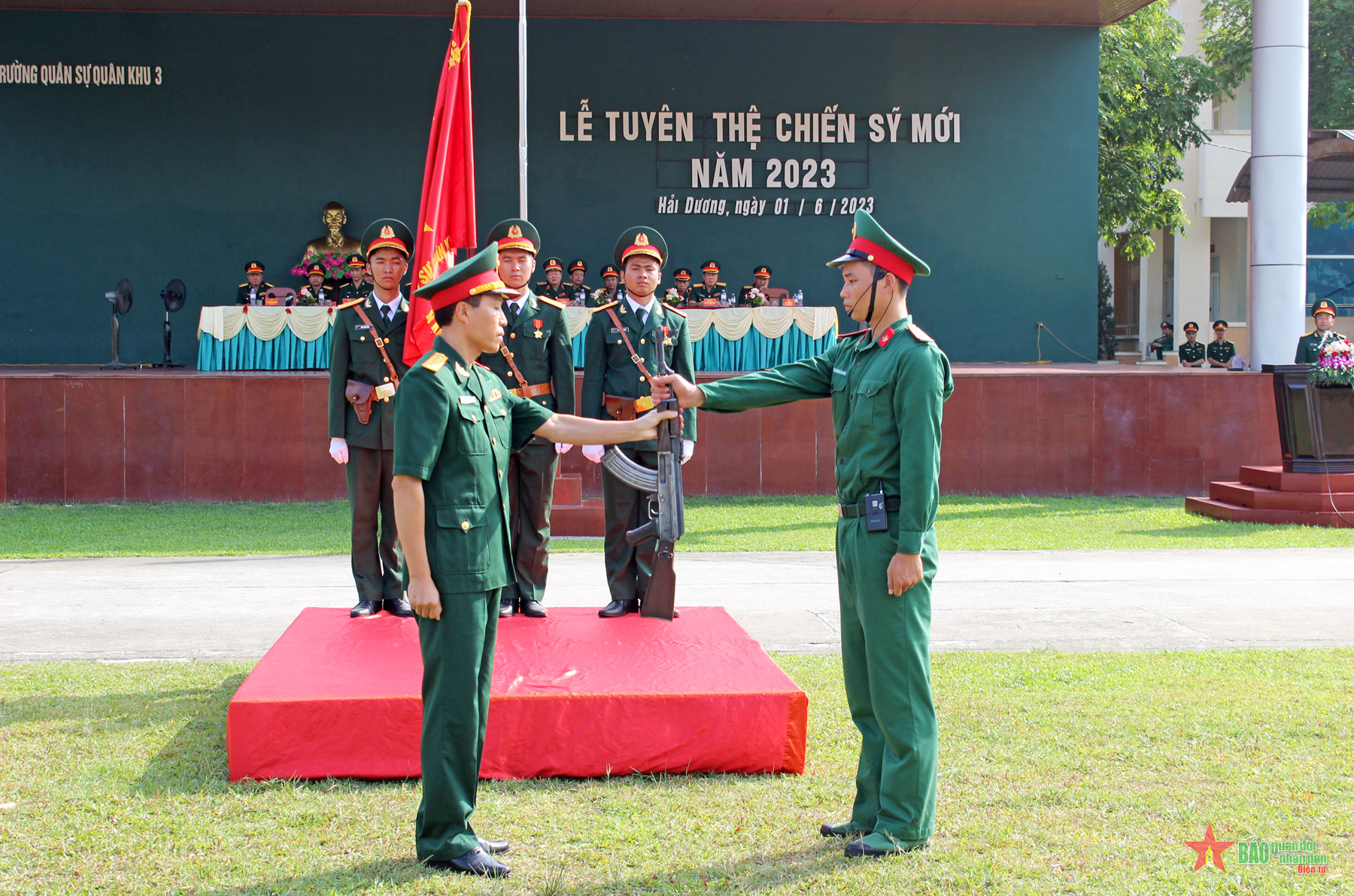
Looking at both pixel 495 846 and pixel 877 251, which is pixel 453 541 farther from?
pixel 877 251

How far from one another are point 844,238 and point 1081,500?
23.7 feet

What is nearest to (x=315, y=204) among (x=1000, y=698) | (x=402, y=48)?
(x=402, y=48)

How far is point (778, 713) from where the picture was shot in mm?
4059

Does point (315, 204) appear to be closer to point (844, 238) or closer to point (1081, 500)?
point (844, 238)

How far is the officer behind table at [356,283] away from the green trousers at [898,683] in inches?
465

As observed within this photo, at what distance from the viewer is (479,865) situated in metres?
3.21

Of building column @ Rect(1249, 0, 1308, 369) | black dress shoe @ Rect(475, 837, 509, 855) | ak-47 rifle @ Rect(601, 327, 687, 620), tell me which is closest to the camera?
black dress shoe @ Rect(475, 837, 509, 855)

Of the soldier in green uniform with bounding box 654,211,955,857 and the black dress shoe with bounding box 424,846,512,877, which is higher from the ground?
the soldier in green uniform with bounding box 654,211,955,857

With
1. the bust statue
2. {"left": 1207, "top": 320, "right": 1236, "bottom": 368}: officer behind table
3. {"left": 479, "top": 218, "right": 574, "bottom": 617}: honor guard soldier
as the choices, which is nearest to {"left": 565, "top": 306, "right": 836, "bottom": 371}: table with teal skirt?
the bust statue

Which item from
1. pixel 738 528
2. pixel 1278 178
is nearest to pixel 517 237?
pixel 738 528

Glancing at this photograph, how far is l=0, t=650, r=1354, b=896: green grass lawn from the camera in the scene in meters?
3.20

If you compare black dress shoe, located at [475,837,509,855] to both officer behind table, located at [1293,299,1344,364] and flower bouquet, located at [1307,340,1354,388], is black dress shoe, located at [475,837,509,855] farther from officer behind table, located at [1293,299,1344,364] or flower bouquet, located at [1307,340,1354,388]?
officer behind table, located at [1293,299,1344,364]

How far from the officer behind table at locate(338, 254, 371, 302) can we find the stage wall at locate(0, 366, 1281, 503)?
214 centimetres

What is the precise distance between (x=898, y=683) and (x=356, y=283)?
1315 cm
